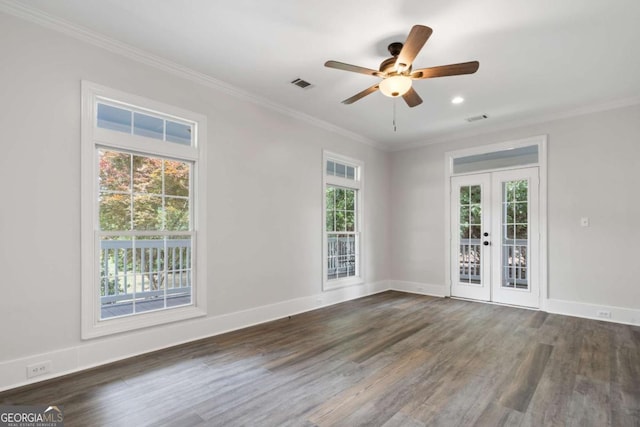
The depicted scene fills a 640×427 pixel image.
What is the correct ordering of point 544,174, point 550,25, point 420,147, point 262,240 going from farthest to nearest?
point 420,147 → point 544,174 → point 262,240 → point 550,25

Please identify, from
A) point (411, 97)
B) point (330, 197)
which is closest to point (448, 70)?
point (411, 97)

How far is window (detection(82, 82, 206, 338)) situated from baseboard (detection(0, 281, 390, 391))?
11cm

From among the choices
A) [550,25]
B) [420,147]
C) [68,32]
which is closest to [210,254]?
[68,32]

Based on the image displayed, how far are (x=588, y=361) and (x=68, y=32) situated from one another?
5562 mm

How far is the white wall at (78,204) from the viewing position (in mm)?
2537

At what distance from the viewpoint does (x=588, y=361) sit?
3039 mm

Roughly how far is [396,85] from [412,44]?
17.6 inches

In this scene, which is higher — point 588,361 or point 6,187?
point 6,187

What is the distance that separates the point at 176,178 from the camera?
3570mm

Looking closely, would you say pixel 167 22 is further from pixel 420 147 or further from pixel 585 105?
pixel 585 105

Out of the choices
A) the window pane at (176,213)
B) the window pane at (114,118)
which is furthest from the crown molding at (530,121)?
the window pane at (114,118)

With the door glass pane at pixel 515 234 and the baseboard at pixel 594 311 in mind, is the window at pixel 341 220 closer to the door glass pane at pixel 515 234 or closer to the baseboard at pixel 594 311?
the door glass pane at pixel 515 234

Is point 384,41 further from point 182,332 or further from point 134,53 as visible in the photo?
point 182,332

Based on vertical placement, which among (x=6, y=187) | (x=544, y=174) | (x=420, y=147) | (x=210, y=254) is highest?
(x=420, y=147)
